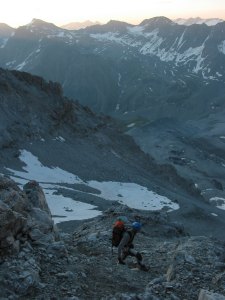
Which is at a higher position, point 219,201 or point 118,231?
Answer: point 118,231

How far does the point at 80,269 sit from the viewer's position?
17781 millimetres

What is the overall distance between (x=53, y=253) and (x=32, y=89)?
8635 cm

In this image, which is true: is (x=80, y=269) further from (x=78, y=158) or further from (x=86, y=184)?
(x=78, y=158)

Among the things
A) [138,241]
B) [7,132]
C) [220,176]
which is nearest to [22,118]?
[7,132]

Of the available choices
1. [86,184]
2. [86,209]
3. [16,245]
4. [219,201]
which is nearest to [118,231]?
[16,245]

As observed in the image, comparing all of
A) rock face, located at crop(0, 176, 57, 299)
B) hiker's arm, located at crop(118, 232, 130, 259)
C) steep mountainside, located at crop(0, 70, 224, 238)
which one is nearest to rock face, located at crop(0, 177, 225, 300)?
rock face, located at crop(0, 176, 57, 299)

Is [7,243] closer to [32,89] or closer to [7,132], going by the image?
[7,132]

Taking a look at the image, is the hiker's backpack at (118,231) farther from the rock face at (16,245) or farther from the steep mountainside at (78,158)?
the steep mountainside at (78,158)

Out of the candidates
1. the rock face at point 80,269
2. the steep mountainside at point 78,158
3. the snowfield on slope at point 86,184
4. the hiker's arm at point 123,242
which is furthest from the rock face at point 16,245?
the snowfield on slope at point 86,184

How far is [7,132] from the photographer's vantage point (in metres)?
82.1

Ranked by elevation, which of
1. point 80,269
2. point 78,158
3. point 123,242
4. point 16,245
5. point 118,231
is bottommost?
point 78,158

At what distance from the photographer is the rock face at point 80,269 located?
15.2m

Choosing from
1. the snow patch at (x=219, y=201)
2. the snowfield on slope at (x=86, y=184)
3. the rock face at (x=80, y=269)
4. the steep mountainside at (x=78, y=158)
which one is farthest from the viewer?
the snow patch at (x=219, y=201)

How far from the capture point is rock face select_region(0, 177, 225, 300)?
1522 cm
